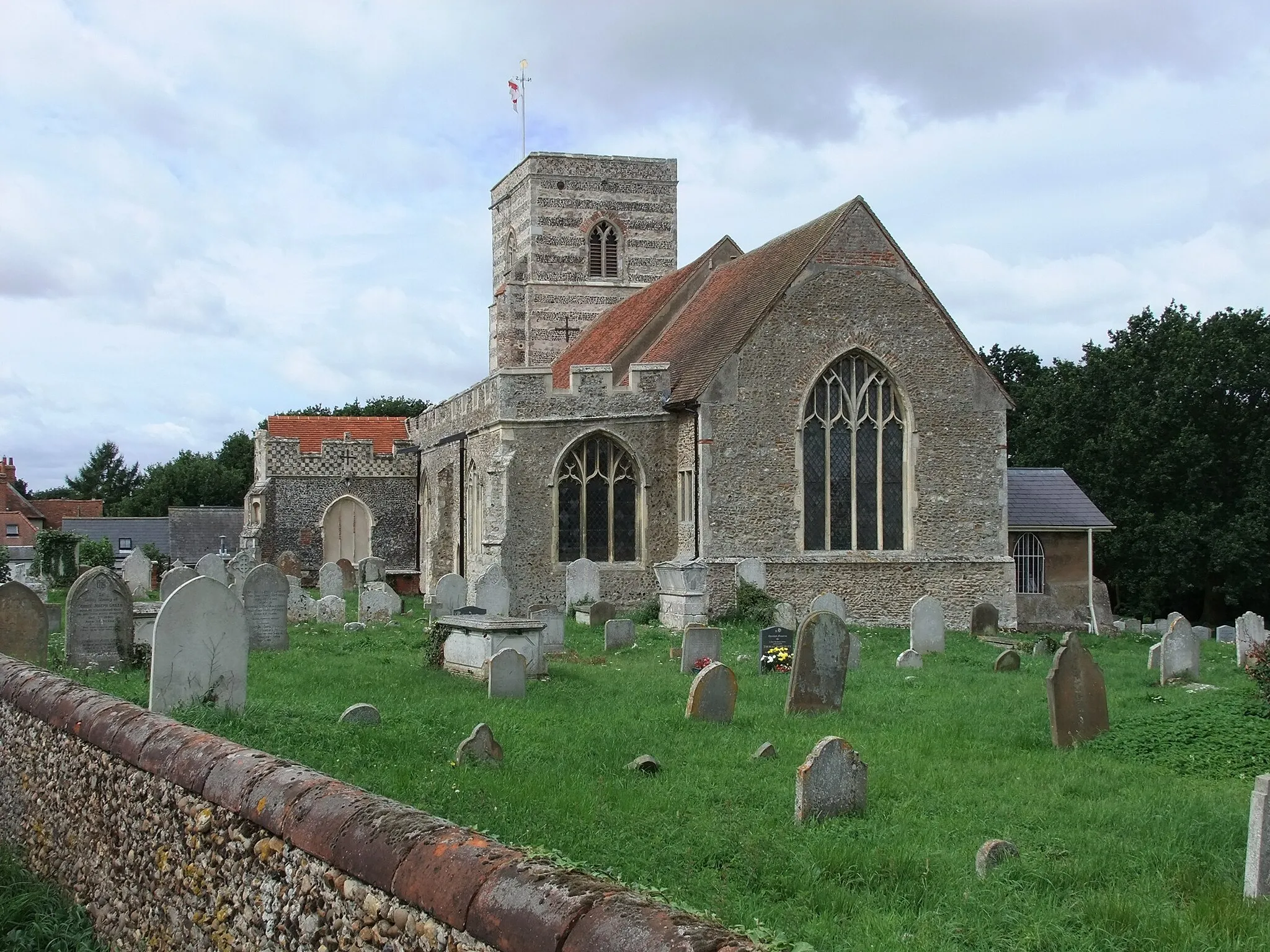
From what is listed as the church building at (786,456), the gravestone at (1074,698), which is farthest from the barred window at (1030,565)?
the gravestone at (1074,698)

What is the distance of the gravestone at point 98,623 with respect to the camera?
12805 millimetres

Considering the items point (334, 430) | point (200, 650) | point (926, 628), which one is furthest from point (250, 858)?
point (334, 430)

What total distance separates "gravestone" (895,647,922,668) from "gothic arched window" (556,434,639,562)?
27.7ft

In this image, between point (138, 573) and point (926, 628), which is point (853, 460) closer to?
point (926, 628)

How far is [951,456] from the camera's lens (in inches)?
875

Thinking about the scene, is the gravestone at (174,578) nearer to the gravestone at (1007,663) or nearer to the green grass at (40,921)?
the gravestone at (1007,663)

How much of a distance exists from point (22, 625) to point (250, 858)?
9.31 metres

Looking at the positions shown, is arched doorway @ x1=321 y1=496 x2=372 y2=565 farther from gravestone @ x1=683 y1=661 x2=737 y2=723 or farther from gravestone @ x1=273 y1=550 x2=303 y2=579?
gravestone @ x1=683 y1=661 x2=737 y2=723

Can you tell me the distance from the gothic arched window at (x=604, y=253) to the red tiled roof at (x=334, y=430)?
301 inches

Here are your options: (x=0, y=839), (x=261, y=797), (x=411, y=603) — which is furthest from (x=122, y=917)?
(x=411, y=603)

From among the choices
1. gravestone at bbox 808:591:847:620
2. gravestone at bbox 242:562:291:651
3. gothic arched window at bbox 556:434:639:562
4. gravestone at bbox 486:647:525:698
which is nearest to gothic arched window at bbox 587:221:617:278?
gothic arched window at bbox 556:434:639:562

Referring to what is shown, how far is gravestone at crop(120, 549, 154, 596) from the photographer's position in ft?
93.8

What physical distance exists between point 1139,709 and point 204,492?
61548 mm

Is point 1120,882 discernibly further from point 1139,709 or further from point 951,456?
point 951,456
